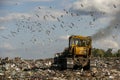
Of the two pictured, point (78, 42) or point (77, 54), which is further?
point (77, 54)

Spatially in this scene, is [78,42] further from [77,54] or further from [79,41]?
[77,54]

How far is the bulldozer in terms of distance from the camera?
85.7 feet

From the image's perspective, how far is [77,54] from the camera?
26750 mm

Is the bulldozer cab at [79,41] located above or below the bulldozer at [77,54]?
above

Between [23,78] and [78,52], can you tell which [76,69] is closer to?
[78,52]

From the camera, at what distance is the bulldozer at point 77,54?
2611 cm

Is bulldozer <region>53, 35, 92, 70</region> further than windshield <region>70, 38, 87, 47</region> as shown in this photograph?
No

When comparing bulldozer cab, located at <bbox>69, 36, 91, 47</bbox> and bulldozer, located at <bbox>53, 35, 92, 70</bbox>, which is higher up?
bulldozer cab, located at <bbox>69, 36, 91, 47</bbox>

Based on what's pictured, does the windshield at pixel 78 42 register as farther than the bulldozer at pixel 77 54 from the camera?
Yes

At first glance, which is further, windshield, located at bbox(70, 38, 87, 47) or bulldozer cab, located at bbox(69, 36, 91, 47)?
windshield, located at bbox(70, 38, 87, 47)

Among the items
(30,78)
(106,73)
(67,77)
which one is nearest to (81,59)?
(106,73)

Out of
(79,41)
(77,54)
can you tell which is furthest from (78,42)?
(77,54)

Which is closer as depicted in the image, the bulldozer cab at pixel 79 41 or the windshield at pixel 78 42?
the bulldozer cab at pixel 79 41

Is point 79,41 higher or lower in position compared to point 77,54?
higher
